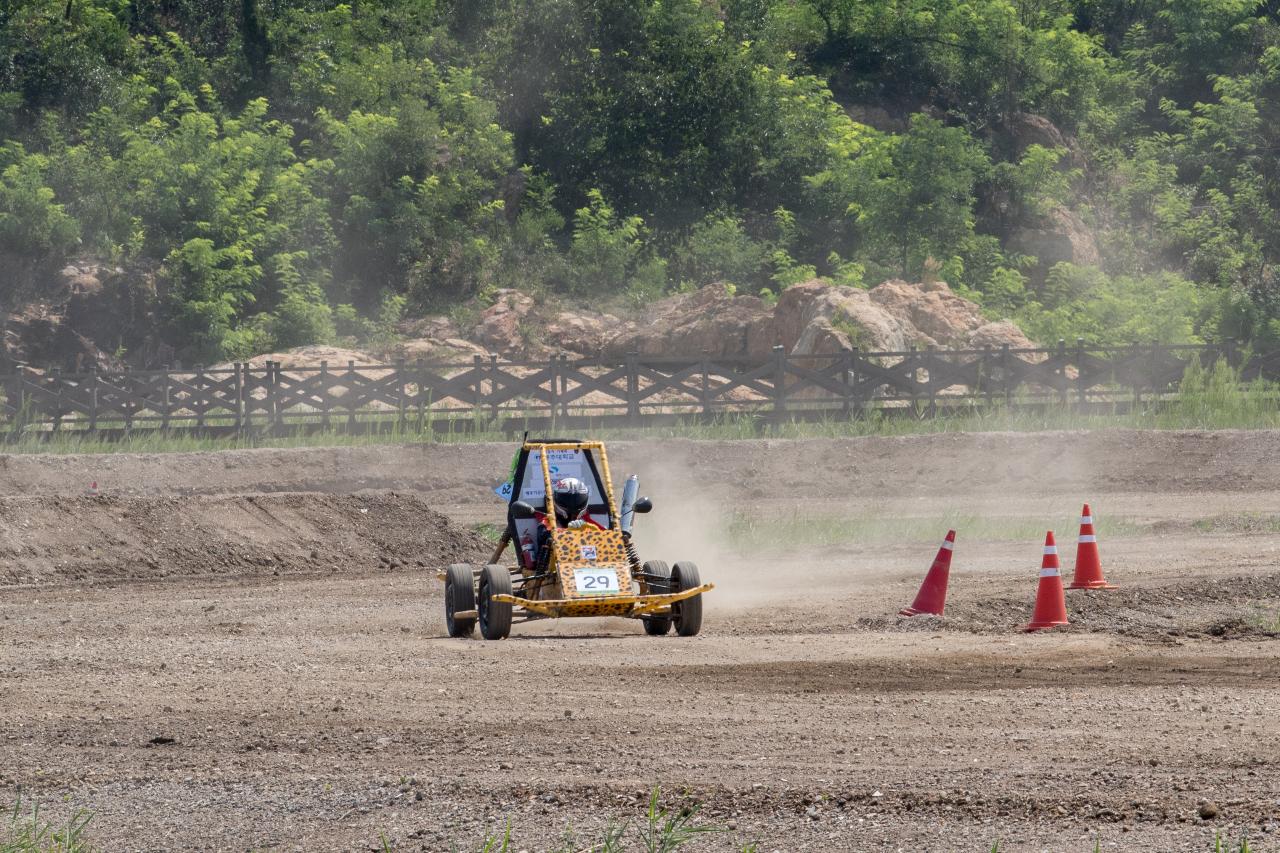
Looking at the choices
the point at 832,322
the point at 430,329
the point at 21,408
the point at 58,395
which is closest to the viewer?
the point at 21,408

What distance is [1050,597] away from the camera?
12.6 meters

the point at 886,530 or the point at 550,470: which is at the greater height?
the point at 550,470

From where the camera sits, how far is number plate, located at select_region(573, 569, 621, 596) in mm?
12094

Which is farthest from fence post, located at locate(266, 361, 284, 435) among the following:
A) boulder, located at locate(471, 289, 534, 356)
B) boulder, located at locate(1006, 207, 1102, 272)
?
boulder, located at locate(1006, 207, 1102, 272)

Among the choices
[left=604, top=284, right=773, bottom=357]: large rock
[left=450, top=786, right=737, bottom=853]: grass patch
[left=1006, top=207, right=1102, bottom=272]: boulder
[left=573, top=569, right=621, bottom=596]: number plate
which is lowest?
[left=450, top=786, right=737, bottom=853]: grass patch

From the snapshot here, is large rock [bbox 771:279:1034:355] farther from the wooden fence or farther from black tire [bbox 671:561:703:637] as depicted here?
black tire [bbox 671:561:703:637]

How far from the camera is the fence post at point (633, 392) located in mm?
31484

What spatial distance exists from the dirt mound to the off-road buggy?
6331 mm

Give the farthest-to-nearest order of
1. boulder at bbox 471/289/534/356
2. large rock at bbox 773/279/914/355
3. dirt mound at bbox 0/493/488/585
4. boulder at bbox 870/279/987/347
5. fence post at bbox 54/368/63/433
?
boulder at bbox 471/289/534/356 → boulder at bbox 870/279/987/347 → large rock at bbox 773/279/914/355 → fence post at bbox 54/368/63/433 → dirt mound at bbox 0/493/488/585

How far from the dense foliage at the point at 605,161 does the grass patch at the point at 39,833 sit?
36.0 meters

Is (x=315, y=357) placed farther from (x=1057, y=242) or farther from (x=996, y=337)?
(x=1057, y=242)

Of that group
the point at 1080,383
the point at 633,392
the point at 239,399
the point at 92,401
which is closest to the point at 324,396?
the point at 239,399

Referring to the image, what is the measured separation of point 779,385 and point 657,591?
62.3 feet

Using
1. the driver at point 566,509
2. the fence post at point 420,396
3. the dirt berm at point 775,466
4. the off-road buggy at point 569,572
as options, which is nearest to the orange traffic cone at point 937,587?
the off-road buggy at point 569,572
